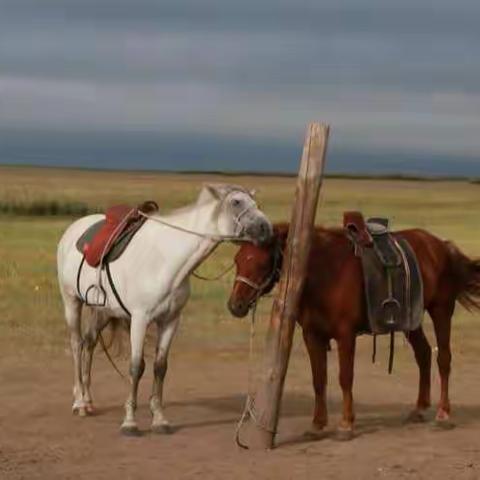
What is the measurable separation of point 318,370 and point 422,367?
121 centimetres

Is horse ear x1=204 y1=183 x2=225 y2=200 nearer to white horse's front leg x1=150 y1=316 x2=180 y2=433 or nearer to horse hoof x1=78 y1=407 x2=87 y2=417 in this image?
white horse's front leg x1=150 y1=316 x2=180 y2=433

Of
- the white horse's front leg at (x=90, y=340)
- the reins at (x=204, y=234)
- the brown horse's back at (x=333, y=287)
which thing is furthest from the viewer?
the white horse's front leg at (x=90, y=340)

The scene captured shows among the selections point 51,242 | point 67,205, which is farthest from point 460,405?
point 67,205

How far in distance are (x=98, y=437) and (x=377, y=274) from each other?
2765mm

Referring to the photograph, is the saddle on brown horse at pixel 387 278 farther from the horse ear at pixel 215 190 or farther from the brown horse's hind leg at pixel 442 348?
the horse ear at pixel 215 190

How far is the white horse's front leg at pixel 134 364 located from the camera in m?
9.70

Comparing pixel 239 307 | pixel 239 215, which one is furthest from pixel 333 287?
pixel 239 215

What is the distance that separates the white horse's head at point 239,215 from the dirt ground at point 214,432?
1750 millimetres

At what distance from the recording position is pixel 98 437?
988cm

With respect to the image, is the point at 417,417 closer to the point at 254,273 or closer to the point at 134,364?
the point at 254,273

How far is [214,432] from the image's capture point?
1015 centimetres

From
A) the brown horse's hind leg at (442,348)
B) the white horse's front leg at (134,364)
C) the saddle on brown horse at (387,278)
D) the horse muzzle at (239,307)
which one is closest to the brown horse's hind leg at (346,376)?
the saddle on brown horse at (387,278)

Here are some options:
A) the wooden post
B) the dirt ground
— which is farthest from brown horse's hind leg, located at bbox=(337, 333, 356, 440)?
the wooden post

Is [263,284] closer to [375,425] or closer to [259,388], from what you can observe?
[259,388]
